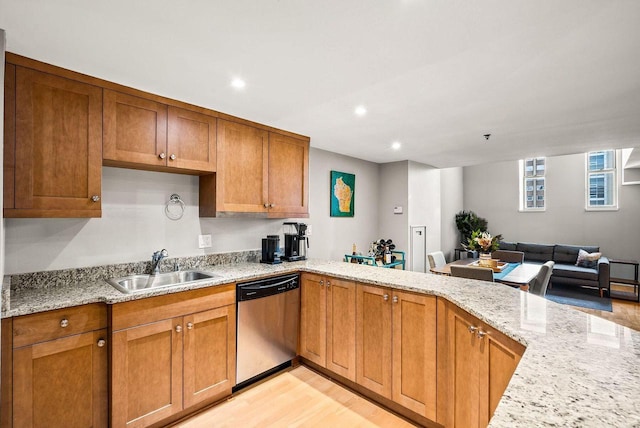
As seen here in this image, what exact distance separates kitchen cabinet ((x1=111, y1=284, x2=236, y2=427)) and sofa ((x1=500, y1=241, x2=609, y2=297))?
6.28 metres

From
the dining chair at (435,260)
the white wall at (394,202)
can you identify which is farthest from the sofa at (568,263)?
the white wall at (394,202)

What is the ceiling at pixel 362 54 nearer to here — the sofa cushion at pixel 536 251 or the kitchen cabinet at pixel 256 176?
the kitchen cabinet at pixel 256 176

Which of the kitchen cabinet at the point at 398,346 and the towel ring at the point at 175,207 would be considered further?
the towel ring at the point at 175,207

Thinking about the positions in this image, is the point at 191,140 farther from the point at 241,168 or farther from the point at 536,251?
the point at 536,251

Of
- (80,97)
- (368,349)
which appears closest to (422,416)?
(368,349)

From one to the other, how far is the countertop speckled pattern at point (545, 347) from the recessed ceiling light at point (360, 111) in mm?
1375

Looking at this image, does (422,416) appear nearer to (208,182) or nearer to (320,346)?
(320,346)

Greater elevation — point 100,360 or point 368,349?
point 100,360

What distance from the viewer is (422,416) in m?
2.06

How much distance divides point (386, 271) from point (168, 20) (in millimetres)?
2215

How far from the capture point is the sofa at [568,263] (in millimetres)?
5371

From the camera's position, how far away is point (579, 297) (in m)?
5.31

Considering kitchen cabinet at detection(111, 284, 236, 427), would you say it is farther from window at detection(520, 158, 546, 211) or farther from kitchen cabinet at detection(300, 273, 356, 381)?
window at detection(520, 158, 546, 211)

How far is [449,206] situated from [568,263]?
257 cm
